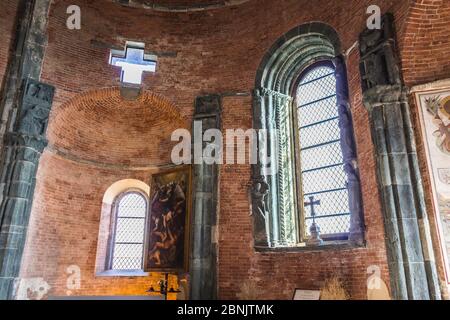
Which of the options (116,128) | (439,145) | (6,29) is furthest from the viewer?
(116,128)

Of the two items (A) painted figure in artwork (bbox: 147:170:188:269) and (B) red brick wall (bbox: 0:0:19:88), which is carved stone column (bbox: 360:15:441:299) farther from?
(B) red brick wall (bbox: 0:0:19:88)

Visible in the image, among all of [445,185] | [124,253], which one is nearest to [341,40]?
[445,185]

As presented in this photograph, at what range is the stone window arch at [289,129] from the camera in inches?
255

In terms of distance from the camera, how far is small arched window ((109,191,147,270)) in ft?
30.5

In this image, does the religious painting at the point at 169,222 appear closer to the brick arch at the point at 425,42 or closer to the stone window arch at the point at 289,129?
the stone window arch at the point at 289,129

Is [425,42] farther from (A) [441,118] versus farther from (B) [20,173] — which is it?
(B) [20,173]

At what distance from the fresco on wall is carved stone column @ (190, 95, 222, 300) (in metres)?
3.97

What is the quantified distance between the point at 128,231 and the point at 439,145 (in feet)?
24.5

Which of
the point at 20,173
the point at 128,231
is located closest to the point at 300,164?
the point at 128,231

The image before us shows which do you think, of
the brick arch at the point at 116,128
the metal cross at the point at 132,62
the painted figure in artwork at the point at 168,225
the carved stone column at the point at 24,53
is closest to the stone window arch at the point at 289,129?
the painted figure in artwork at the point at 168,225

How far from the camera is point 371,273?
5270 mm

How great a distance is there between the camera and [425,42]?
212 inches

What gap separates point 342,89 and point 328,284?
3336 mm
